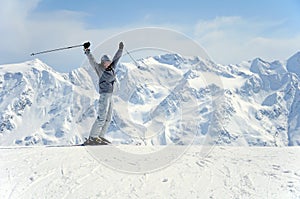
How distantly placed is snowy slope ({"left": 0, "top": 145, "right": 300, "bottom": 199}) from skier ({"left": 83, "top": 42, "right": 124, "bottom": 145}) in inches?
53.2

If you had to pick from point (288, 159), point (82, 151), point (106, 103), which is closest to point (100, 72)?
point (106, 103)

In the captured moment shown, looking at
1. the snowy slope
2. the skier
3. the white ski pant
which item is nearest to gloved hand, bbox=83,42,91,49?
the skier

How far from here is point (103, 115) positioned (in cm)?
1424

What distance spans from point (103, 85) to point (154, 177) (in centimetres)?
424

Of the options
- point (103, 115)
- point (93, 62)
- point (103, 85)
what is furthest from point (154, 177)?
point (93, 62)

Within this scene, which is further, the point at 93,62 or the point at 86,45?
the point at 93,62

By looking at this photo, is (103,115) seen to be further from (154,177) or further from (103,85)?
(154,177)

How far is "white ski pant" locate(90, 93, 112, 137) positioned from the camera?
14.1 meters

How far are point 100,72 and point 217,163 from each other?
16.0 ft

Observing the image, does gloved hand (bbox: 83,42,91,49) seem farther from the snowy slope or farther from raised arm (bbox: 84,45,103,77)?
the snowy slope

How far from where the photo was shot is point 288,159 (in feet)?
40.9

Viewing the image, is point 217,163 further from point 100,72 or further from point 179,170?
point 100,72

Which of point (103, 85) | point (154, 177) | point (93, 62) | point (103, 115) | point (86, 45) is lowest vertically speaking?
point (154, 177)

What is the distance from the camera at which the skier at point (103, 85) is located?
13766 mm
